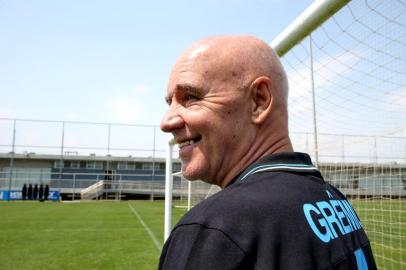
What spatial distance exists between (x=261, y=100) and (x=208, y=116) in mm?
159

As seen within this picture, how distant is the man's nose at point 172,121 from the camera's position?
1126mm

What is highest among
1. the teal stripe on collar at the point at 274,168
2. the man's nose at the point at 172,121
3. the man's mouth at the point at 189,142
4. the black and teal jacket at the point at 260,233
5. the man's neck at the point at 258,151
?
the man's nose at the point at 172,121

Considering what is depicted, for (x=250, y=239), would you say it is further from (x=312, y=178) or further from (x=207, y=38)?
(x=207, y=38)

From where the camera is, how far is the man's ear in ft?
3.50

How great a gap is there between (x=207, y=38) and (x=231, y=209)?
588 mm

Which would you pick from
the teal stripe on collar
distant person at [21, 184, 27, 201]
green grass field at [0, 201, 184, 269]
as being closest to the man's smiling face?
the teal stripe on collar

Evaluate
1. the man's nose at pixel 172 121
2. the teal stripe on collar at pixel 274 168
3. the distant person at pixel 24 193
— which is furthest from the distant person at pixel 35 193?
the teal stripe on collar at pixel 274 168

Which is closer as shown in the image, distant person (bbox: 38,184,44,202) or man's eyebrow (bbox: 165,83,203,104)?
Result: man's eyebrow (bbox: 165,83,203,104)

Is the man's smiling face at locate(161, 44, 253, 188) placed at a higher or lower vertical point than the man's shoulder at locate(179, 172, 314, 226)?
higher

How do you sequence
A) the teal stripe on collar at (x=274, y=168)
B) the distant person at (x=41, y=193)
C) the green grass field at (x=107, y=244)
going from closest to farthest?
the teal stripe on collar at (x=274, y=168) → the green grass field at (x=107, y=244) → the distant person at (x=41, y=193)

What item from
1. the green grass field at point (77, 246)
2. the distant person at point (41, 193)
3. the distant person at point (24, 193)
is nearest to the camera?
the green grass field at point (77, 246)

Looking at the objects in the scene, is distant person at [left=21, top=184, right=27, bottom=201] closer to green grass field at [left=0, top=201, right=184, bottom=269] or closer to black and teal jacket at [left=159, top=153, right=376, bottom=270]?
green grass field at [left=0, top=201, right=184, bottom=269]

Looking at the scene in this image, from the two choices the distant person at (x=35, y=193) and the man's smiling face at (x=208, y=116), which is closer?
the man's smiling face at (x=208, y=116)

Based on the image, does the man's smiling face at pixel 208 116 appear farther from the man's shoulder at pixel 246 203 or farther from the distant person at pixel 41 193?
the distant person at pixel 41 193
